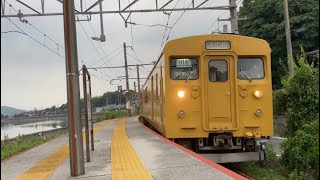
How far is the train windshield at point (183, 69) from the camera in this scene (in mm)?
11594

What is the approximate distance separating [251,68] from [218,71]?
2.76 feet

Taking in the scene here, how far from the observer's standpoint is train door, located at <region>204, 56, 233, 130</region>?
11.3m

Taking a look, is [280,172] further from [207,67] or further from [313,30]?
[313,30]

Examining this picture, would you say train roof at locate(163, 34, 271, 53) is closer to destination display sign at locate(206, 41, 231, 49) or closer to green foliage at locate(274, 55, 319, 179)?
destination display sign at locate(206, 41, 231, 49)

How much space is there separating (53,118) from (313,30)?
58.2 ft

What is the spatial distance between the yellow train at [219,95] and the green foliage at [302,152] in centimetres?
114

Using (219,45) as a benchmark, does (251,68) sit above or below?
below

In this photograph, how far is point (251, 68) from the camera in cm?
1168

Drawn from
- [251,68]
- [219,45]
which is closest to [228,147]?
[251,68]

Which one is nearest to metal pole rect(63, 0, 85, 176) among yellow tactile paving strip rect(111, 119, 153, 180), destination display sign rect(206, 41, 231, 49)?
yellow tactile paving strip rect(111, 119, 153, 180)

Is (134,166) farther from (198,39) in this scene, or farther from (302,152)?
(302,152)

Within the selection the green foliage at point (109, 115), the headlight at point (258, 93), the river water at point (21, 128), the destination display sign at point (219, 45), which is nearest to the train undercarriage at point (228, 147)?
the headlight at point (258, 93)

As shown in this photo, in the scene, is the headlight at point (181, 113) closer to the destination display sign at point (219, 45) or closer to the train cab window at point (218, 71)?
the train cab window at point (218, 71)

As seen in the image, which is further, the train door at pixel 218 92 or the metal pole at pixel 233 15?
the metal pole at pixel 233 15
